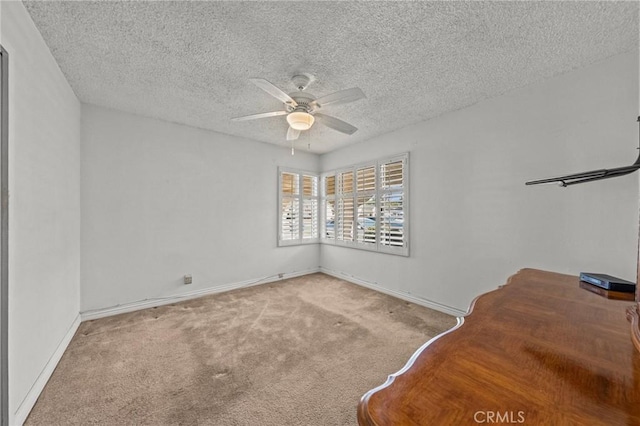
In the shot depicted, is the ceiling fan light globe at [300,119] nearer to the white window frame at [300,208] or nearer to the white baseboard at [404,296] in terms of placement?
the white window frame at [300,208]

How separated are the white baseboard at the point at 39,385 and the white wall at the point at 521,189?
368cm

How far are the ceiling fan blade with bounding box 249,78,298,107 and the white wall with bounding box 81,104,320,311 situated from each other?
2.17m

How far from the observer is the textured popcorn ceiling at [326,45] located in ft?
5.08

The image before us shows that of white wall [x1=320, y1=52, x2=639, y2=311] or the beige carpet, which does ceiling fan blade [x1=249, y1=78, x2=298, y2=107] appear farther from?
the beige carpet

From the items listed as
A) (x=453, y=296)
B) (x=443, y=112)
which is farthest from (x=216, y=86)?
(x=453, y=296)

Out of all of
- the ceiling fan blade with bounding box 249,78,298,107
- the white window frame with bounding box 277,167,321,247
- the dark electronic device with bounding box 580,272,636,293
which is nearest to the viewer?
the dark electronic device with bounding box 580,272,636,293

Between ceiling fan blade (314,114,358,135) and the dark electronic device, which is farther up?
ceiling fan blade (314,114,358,135)

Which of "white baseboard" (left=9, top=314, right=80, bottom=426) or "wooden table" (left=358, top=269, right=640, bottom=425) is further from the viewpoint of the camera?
Result: "white baseboard" (left=9, top=314, right=80, bottom=426)

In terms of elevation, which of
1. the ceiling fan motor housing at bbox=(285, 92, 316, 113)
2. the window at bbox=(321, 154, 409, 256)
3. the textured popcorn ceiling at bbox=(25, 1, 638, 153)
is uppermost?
the textured popcorn ceiling at bbox=(25, 1, 638, 153)

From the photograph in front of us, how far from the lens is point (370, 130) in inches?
147

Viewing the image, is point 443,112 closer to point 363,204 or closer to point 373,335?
point 363,204

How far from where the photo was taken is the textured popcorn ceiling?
5.08 feet

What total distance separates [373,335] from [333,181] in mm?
3020

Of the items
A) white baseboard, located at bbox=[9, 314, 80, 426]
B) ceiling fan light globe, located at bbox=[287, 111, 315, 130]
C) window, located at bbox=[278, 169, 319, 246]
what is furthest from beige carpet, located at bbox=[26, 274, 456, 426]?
ceiling fan light globe, located at bbox=[287, 111, 315, 130]
